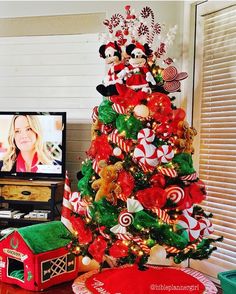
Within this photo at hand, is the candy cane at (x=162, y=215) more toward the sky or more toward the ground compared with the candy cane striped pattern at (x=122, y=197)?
more toward the ground

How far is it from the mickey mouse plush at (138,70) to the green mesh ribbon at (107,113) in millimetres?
188

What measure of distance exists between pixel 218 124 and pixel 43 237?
163cm

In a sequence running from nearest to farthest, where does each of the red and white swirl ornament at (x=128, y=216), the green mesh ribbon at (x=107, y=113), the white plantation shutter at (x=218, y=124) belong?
1. the red and white swirl ornament at (x=128, y=216)
2. the green mesh ribbon at (x=107, y=113)
3. the white plantation shutter at (x=218, y=124)

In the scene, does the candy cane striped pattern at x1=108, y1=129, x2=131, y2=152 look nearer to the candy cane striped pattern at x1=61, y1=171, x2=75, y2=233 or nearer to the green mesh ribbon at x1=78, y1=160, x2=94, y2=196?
the green mesh ribbon at x1=78, y1=160, x2=94, y2=196

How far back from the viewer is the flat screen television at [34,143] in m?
3.57

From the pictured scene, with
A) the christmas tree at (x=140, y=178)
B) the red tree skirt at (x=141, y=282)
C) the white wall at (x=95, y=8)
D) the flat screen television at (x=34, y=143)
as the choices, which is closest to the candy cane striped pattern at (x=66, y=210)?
the flat screen television at (x=34, y=143)

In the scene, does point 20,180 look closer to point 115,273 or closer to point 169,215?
point 115,273

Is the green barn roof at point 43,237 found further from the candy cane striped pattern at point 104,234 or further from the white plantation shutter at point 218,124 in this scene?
the white plantation shutter at point 218,124

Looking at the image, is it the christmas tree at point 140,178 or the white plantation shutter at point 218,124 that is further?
the white plantation shutter at point 218,124

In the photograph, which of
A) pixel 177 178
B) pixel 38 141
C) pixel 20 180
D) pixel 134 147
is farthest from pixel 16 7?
pixel 177 178

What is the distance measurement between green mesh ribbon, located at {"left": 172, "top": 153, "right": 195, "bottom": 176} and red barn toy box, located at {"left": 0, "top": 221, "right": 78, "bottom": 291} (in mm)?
882

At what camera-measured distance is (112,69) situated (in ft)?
8.39

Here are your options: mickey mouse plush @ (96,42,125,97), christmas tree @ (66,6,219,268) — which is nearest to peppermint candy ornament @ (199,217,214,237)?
christmas tree @ (66,6,219,268)

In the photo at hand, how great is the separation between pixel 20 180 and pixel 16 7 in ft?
5.67
